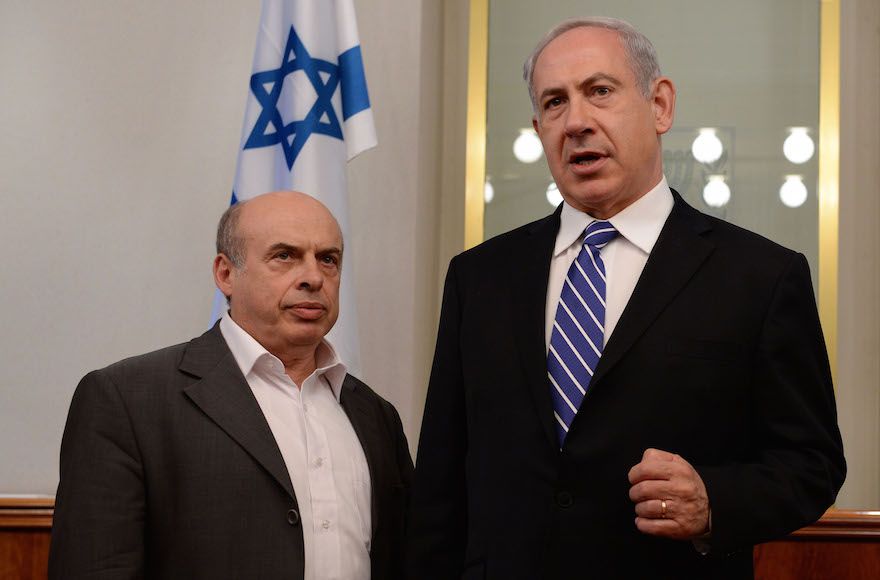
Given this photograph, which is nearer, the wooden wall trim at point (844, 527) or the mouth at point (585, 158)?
the mouth at point (585, 158)

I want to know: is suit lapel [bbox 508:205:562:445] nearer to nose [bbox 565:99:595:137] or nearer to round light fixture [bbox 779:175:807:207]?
nose [bbox 565:99:595:137]

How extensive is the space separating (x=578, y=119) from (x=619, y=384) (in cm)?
51

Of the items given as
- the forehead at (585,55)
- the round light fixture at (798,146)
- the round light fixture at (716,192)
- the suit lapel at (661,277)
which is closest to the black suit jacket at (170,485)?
the suit lapel at (661,277)

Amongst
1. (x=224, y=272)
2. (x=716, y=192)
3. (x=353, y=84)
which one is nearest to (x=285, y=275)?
(x=224, y=272)

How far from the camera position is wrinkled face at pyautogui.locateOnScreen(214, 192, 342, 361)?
2180 mm

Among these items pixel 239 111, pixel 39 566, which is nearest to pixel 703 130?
pixel 239 111

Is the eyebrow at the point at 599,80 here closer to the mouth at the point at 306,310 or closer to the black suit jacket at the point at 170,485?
the mouth at the point at 306,310

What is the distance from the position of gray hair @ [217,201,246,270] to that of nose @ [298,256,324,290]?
0.15m

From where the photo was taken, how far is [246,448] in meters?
2.00

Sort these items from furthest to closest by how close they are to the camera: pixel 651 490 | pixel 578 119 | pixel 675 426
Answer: pixel 578 119 < pixel 675 426 < pixel 651 490

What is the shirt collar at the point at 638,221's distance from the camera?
1.84 metres

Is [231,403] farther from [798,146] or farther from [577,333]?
[798,146]

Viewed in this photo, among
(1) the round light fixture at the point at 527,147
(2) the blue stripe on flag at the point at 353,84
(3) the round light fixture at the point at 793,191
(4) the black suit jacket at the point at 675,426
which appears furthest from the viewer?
(1) the round light fixture at the point at 527,147

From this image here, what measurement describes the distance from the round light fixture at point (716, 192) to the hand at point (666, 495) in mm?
2363
